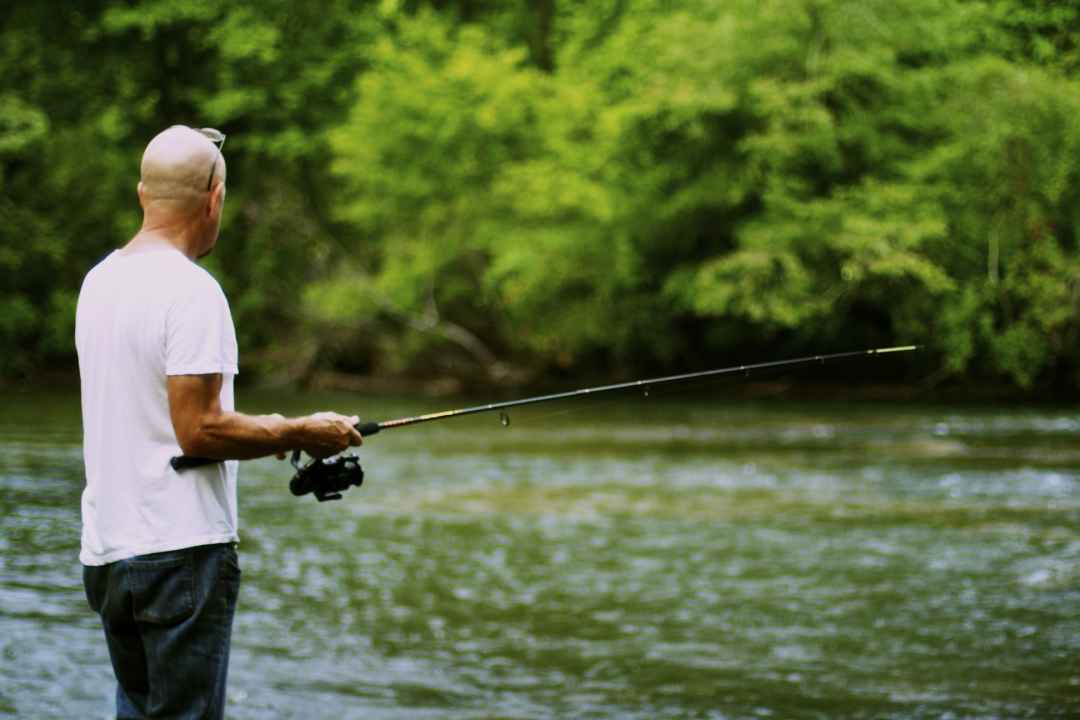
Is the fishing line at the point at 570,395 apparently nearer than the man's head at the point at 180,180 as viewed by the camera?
No

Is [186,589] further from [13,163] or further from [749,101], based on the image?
[13,163]

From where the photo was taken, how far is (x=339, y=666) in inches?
297

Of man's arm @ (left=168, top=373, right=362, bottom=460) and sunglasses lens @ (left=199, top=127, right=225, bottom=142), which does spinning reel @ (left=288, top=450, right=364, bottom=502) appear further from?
sunglasses lens @ (left=199, top=127, right=225, bottom=142)

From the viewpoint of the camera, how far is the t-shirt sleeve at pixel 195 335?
329 cm

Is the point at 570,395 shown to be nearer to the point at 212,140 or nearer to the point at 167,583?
the point at 212,140

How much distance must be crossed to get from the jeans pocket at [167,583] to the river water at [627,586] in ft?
10.9

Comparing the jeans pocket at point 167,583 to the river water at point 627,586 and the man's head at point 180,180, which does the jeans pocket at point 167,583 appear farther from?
the river water at point 627,586

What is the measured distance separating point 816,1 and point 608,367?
7.42 meters

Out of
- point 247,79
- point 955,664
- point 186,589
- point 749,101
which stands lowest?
point 955,664

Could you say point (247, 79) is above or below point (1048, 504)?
above

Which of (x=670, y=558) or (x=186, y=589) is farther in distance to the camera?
(x=670, y=558)

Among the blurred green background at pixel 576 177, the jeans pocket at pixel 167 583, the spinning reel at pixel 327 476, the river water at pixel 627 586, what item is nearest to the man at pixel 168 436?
the jeans pocket at pixel 167 583

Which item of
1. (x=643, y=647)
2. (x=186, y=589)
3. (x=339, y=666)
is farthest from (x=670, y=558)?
(x=186, y=589)

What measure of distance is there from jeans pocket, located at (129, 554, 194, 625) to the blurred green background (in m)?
20.6
